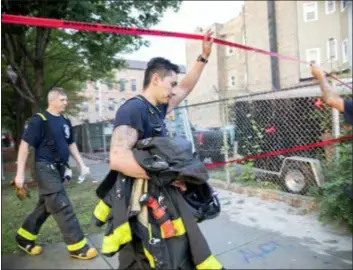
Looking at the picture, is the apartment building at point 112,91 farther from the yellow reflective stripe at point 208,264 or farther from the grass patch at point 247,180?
the grass patch at point 247,180

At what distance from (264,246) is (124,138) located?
2.35 metres

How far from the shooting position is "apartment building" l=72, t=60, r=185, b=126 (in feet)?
22.6

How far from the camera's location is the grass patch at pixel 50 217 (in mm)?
4195

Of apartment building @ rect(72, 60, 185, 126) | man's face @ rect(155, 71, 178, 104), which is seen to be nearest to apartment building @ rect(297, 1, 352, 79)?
apartment building @ rect(72, 60, 185, 126)

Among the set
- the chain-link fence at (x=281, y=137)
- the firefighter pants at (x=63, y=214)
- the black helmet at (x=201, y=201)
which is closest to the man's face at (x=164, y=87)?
the black helmet at (x=201, y=201)

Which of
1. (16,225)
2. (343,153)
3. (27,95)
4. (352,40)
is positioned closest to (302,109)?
(343,153)

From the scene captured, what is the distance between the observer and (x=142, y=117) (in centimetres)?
199

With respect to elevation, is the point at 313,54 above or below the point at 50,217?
above

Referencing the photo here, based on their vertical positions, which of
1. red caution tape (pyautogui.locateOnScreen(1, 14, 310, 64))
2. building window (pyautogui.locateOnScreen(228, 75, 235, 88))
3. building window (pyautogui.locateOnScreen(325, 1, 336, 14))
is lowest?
red caution tape (pyautogui.locateOnScreen(1, 14, 310, 64))

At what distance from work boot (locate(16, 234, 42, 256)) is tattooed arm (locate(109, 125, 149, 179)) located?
2.43 m

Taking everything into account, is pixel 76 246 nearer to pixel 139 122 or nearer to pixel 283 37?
pixel 139 122

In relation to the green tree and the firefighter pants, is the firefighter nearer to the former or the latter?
the firefighter pants

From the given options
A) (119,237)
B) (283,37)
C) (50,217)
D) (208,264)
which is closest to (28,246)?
(50,217)

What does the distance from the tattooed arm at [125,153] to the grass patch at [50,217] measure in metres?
1.89
